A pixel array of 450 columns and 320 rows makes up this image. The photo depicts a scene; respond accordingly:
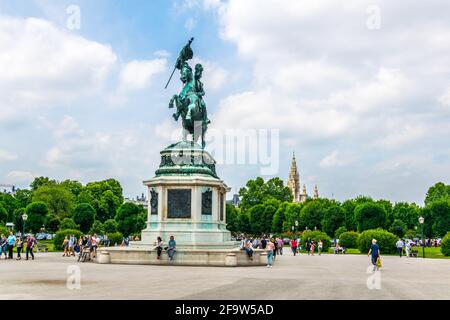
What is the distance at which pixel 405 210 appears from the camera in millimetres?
115062

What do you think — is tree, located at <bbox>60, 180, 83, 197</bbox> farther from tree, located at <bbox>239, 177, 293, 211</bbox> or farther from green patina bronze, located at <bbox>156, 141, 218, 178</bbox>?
green patina bronze, located at <bbox>156, 141, 218, 178</bbox>

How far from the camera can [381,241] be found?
48.8 meters

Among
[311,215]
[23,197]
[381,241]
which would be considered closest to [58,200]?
[23,197]

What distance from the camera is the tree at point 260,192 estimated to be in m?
129

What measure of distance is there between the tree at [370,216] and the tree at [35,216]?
153 feet

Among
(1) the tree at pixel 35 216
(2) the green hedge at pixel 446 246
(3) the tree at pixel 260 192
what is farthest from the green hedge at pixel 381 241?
(3) the tree at pixel 260 192

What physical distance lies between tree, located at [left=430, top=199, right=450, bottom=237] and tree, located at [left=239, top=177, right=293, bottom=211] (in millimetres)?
41921

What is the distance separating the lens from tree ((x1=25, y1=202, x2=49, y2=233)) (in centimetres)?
8312

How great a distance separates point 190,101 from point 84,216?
187 feet

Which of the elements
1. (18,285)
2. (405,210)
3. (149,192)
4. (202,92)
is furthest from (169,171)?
(405,210)

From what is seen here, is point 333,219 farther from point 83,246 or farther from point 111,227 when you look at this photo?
point 83,246

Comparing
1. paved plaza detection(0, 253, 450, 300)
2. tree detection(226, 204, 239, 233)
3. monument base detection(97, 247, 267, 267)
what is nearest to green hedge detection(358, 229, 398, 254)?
monument base detection(97, 247, 267, 267)

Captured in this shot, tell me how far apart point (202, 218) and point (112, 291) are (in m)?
15.0
